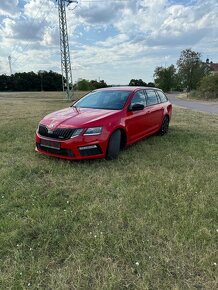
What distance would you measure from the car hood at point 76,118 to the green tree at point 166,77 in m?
72.6

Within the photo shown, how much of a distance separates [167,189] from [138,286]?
187 centimetres

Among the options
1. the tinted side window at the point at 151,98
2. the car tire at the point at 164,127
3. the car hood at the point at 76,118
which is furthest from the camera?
the car tire at the point at 164,127

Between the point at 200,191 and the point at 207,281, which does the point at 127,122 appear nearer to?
the point at 200,191

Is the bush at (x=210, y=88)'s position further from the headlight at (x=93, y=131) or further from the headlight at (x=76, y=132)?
the headlight at (x=76, y=132)

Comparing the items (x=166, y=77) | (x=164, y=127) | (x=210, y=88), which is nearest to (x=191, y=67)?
(x=166, y=77)

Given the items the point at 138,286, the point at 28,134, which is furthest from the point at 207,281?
the point at 28,134

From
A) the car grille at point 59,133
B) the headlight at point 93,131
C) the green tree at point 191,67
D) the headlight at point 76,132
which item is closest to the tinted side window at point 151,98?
the headlight at point 93,131

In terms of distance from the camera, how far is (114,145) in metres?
5.10

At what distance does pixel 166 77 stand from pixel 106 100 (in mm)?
72598

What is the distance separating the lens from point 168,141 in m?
6.86

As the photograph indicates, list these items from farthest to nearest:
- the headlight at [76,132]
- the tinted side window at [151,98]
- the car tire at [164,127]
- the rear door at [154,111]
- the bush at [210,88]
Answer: the bush at [210,88] < the car tire at [164,127] < the tinted side window at [151,98] < the rear door at [154,111] < the headlight at [76,132]

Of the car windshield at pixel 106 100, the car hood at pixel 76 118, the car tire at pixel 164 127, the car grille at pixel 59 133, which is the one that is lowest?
the car tire at pixel 164 127

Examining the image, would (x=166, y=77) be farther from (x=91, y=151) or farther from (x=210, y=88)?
(x=91, y=151)

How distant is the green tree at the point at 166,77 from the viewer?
2894 inches
